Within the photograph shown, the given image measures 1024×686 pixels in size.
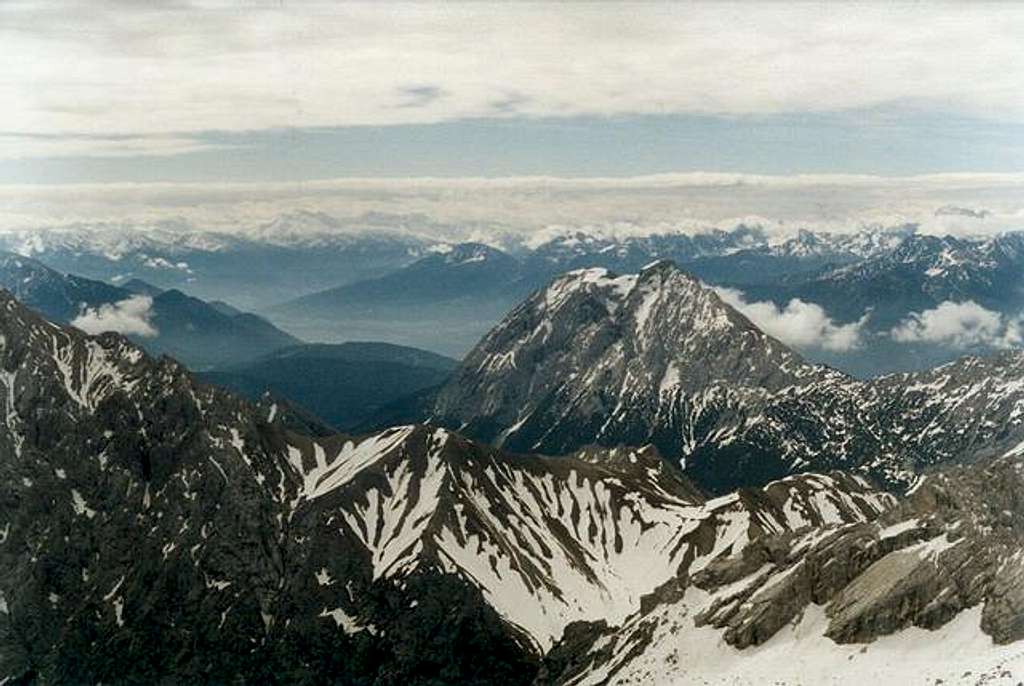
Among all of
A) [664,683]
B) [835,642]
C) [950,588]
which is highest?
[950,588]

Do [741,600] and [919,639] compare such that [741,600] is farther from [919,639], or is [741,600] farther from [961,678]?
[961,678]

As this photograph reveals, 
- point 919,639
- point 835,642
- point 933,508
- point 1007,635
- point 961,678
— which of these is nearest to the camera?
point 961,678

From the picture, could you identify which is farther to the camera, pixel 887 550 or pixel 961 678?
pixel 887 550

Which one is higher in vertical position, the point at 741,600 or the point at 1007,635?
the point at 1007,635

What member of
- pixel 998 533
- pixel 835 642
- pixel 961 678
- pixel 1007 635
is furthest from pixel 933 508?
pixel 961 678

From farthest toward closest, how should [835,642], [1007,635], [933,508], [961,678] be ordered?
[933,508] < [835,642] < [1007,635] < [961,678]

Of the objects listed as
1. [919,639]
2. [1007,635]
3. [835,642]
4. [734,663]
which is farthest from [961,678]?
[734,663]

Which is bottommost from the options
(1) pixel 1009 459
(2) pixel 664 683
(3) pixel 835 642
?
(2) pixel 664 683

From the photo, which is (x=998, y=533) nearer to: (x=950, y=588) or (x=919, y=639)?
(x=950, y=588)

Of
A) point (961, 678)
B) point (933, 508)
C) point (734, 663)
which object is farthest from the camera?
point (933, 508)
